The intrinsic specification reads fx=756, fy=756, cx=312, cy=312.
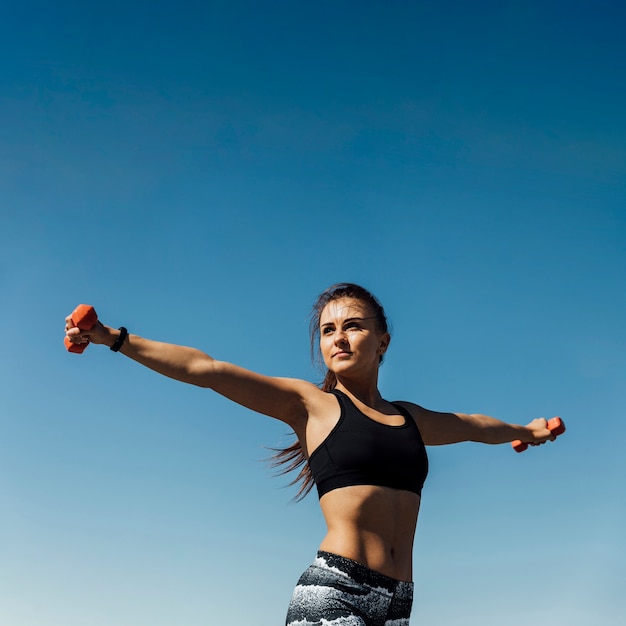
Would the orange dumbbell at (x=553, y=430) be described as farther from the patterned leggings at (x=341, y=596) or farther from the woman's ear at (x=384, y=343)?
the patterned leggings at (x=341, y=596)

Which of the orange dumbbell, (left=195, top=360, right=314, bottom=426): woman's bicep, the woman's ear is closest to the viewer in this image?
(left=195, top=360, right=314, bottom=426): woman's bicep

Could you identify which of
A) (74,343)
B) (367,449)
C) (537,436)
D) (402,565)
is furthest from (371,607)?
(537,436)

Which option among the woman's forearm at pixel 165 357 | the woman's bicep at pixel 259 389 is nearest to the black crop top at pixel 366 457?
the woman's bicep at pixel 259 389

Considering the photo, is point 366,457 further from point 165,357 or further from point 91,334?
point 91,334

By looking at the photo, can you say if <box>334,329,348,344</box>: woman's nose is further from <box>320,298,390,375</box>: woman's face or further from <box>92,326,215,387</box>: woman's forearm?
<box>92,326,215,387</box>: woman's forearm

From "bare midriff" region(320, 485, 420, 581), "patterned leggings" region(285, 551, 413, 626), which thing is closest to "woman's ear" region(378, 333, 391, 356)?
"bare midriff" region(320, 485, 420, 581)

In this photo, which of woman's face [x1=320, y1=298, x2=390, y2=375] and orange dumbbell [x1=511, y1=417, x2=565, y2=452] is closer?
Result: woman's face [x1=320, y1=298, x2=390, y2=375]

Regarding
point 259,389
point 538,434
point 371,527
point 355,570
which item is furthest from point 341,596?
point 538,434

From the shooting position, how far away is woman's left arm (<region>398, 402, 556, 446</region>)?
5879 millimetres

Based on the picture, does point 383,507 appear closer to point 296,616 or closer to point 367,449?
point 367,449

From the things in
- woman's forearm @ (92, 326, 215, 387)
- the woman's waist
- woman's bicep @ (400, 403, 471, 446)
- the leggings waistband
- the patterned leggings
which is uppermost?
woman's bicep @ (400, 403, 471, 446)

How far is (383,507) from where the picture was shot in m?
4.77

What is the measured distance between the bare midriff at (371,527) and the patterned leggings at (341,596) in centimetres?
6

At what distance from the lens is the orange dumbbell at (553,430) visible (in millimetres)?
6758
